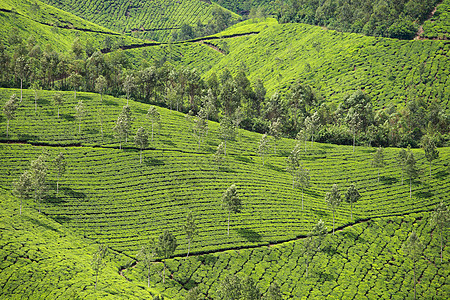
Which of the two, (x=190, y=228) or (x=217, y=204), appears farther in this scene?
(x=217, y=204)

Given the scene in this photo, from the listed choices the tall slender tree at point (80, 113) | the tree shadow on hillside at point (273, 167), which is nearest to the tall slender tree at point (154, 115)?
the tall slender tree at point (80, 113)

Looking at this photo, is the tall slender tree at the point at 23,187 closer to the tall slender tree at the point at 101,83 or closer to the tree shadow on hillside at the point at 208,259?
the tree shadow on hillside at the point at 208,259

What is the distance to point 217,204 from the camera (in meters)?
128

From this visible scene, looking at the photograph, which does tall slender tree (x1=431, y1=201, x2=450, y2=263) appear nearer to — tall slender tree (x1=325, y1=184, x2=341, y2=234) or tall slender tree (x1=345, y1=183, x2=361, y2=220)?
tall slender tree (x1=345, y1=183, x2=361, y2=220)

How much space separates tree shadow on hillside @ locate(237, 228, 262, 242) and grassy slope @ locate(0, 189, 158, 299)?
31.2m

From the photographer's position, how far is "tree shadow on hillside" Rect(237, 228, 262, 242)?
116 meters

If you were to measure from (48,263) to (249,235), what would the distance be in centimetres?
5033

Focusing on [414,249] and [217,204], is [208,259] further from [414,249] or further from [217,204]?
[414,249]

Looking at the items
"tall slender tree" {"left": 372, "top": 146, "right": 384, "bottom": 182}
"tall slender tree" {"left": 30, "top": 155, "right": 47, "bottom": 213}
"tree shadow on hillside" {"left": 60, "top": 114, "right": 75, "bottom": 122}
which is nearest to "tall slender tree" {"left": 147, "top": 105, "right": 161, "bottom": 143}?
"tree shadow on hillside" {"left": 60, "top": 114, "right": 75, "bottom": 122}

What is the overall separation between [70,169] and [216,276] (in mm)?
58719

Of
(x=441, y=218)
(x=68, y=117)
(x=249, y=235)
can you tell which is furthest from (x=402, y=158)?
(x=68, y=117)

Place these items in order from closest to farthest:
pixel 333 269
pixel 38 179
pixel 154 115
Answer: pixel 333 269, pixel 38 179, pixel 154 115

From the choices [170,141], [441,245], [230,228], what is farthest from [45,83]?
[441,245]

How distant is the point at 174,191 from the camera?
427 ft
